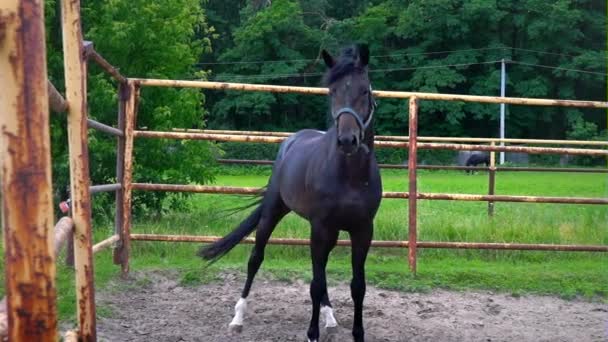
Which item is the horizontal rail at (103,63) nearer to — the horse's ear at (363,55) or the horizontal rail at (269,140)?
the horizontal rail at (269,140)

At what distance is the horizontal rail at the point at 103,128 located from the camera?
3.78m

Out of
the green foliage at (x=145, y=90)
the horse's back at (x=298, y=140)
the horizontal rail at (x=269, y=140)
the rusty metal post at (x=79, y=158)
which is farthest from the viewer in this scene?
the green foliage at (x=145, y=90)

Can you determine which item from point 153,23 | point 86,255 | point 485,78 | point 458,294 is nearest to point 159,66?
point 153,23

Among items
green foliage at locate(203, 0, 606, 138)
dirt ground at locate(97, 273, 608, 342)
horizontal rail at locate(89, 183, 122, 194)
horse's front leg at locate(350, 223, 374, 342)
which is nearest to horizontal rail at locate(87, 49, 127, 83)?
horizontal rail at locate(89, 183, 122, 194)

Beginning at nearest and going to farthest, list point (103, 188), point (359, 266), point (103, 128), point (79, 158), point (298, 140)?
1. point (79, 158)
2. point (359, 266)
3. point (103, 128)
4. point (103, 188)
5. point (298, 140)

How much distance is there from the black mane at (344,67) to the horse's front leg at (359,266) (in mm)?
891

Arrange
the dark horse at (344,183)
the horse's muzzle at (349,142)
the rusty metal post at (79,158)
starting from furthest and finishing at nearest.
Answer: the dark horse at (344,183) < the horse's muzzle at (349,142) < the rusty metal post at (79,158)

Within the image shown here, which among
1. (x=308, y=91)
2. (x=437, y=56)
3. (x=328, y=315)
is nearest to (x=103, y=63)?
(x=308, y=91)

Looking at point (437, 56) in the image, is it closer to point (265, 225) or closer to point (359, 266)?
point (265, 225)

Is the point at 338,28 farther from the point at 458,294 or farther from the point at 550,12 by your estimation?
the point at 458,294

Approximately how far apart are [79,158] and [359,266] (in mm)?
2353

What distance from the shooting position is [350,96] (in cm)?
360

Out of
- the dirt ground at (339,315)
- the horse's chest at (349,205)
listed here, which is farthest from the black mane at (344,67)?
the dirt ground at (339,315)

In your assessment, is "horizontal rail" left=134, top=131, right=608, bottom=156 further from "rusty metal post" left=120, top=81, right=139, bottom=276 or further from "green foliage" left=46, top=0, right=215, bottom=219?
"green foliage" left=46, top=0, right=215, bottom=219
